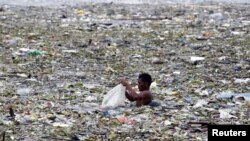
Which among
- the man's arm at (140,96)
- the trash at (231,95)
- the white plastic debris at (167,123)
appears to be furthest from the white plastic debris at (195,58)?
the white plastic debris at (167,123)

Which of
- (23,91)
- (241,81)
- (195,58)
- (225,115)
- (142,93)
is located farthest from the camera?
(195,58)

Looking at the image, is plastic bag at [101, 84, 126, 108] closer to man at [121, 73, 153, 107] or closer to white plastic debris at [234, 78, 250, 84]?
man at [121, 73, 153, 107]

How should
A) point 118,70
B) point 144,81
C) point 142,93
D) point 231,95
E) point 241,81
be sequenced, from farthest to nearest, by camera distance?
point 118,70 < point 241,81 < point 231,95 < point 144,81 < point 142,93

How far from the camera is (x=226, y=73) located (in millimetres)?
8500

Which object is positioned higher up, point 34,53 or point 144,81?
point 144,81

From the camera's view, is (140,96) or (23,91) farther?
(23,91)

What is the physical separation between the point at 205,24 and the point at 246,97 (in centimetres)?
669

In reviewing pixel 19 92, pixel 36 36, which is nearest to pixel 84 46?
pixel 36 36

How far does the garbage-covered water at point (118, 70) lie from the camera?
5.84 metres

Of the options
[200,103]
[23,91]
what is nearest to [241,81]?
[200,103]

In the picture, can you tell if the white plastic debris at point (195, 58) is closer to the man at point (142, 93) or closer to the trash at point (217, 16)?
the man at point (142, 93)

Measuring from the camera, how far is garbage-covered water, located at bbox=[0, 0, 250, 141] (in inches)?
230

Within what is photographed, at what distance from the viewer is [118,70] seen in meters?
8.72

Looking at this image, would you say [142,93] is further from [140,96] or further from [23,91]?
[23,91]
